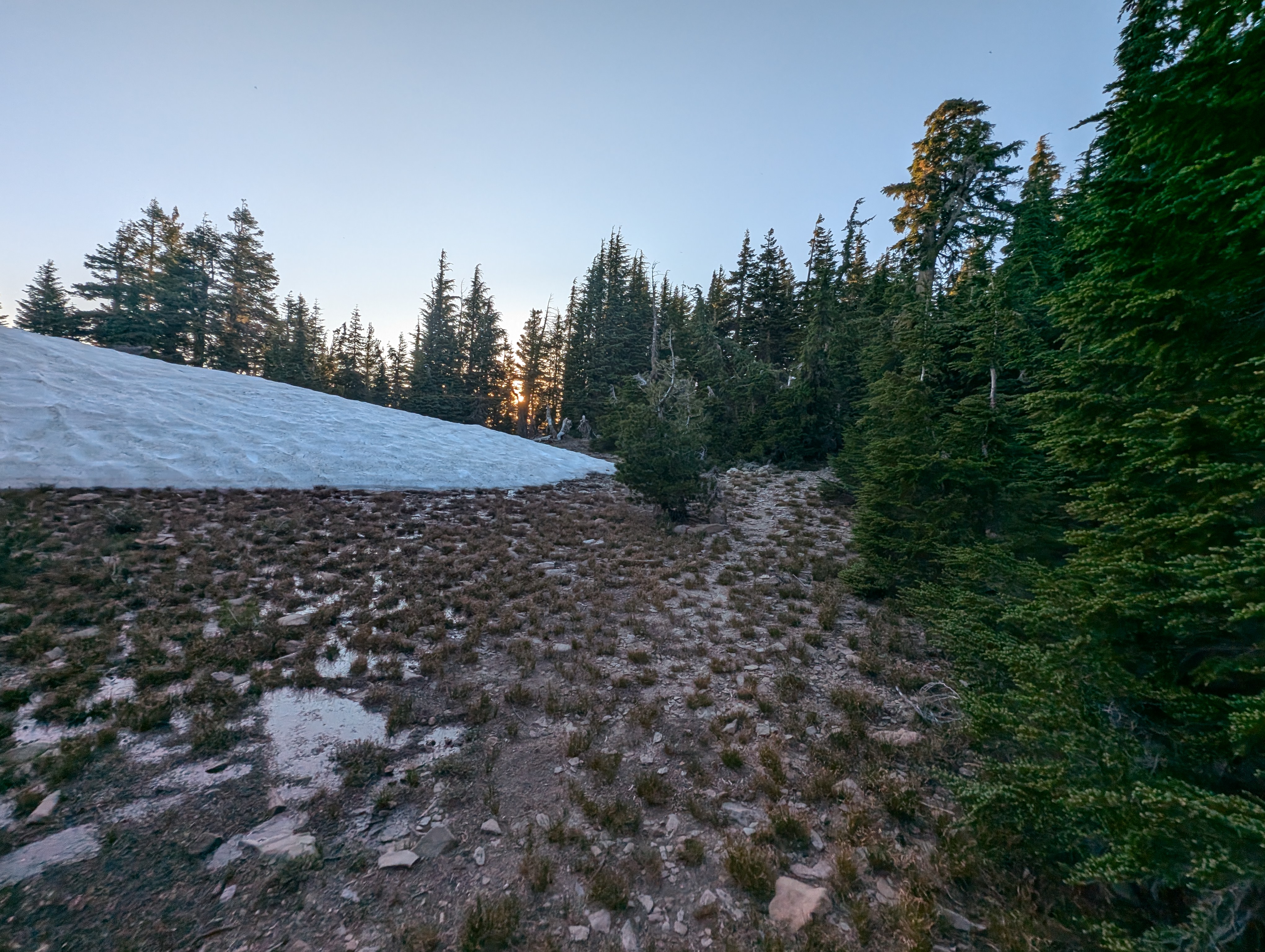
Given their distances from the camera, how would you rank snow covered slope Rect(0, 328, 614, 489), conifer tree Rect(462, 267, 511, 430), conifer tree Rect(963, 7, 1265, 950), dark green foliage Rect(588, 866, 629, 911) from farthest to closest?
conifer tree Rect(462, 267, 511, 430)
snow covered slope Rect(0, 328, 614, 489)
dark green foliage Rect(588, 866, 629, 911)
conifer tree Rect(963, 7, 1265, 950)

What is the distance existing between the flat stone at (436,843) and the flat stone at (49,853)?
2395 millimetres

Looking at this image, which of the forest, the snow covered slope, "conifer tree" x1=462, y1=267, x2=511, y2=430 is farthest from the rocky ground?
"conifer tree" x1=462, y1=267, x2=511, y2=430

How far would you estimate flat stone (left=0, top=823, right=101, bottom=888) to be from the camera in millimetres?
3146

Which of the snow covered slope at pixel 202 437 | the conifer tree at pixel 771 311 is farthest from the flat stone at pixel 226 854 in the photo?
the conifer tree at pixel 771 311

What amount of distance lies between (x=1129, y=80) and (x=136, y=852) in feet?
32.0

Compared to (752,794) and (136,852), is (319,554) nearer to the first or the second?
(136,852)

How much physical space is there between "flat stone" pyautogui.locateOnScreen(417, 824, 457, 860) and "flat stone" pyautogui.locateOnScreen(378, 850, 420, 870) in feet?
0.21

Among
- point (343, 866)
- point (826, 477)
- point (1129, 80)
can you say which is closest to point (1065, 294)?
point (1129, 80)

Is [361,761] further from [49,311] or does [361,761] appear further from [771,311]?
[49,311]

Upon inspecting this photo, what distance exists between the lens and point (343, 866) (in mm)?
3455

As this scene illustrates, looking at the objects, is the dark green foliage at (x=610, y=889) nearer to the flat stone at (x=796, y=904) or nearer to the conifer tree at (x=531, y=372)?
the flat stone at (x=796, y=904)

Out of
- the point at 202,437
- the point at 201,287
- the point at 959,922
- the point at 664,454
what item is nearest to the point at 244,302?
the point at 201,287

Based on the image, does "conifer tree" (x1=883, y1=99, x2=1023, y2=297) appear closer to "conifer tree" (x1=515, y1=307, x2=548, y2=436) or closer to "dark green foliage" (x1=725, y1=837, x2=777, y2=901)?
"dark green foliage" (x1=725, y1=837, x2=777, y2=901)

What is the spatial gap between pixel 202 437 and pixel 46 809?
18.3 metres
